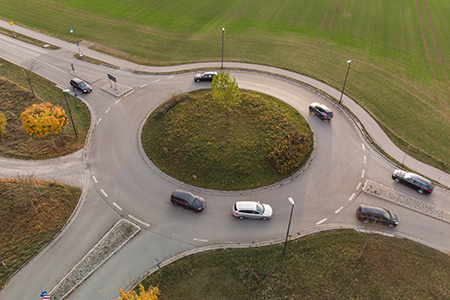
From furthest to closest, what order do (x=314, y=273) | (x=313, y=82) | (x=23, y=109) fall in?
(x=313, y=82) → (x=23, y=109) → (x=314, y=273)

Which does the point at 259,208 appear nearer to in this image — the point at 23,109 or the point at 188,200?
the point at 188,200

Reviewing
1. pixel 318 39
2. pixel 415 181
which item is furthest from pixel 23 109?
pixel 318 39

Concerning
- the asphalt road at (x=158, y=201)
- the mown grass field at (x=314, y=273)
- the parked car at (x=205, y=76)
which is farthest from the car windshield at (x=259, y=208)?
the parked car at (x=205, y=76)

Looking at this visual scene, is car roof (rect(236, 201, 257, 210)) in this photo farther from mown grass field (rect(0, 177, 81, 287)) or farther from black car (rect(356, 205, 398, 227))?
mown grass field (rect(0, 177, 81, 287))

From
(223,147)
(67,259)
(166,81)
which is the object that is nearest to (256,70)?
(166,81)

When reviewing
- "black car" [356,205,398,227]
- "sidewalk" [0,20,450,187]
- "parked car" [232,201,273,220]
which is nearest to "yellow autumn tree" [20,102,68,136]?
"sidewalk" [0,20,450,187]

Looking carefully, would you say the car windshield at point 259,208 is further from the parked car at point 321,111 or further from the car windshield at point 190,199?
the parked car at point 321,111

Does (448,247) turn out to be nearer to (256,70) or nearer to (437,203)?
(437,203)
